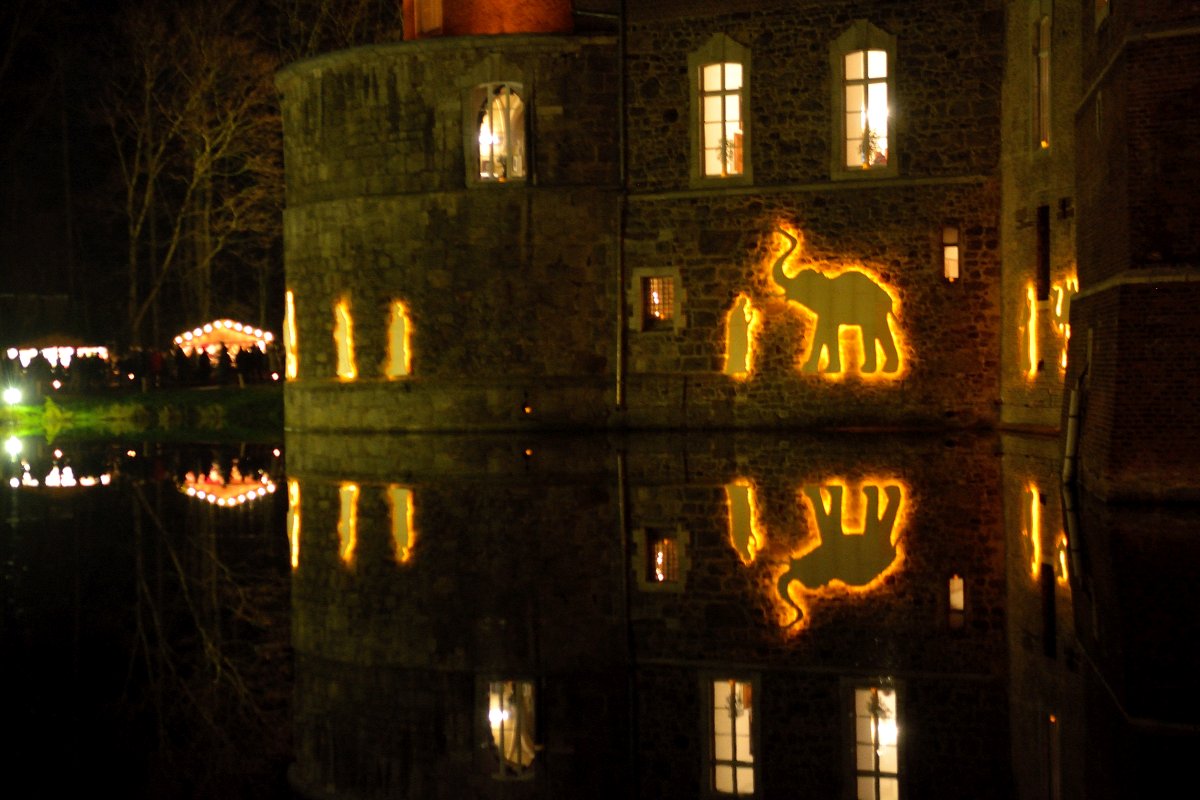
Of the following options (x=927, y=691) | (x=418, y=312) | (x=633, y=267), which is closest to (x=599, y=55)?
(x=633, y=267)

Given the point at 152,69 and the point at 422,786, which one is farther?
the point at 152,69

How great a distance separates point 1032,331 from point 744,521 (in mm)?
10073

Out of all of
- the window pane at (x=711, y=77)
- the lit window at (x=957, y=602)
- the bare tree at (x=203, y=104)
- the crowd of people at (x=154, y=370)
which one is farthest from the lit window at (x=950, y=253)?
the crowd of people at (x=154, y=370)

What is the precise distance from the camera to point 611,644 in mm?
8367

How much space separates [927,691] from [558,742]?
5.30 ft

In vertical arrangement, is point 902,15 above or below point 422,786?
above

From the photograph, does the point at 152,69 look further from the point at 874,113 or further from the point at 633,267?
the point at 874,113

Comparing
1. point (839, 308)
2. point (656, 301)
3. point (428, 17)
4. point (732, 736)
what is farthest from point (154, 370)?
point (732, 736)

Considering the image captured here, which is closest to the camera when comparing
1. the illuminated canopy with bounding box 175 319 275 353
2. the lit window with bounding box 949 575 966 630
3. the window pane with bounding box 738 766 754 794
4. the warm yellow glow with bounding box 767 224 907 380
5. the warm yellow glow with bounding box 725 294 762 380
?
the window pane with bounding box 738 766 754 794

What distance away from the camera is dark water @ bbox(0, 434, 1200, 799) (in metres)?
6.02

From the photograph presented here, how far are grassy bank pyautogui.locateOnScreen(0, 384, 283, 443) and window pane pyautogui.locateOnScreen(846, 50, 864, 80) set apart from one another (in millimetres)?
14760

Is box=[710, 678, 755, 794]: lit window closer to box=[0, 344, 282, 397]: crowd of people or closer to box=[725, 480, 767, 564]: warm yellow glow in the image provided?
box=[725, 480, 767, 564]: warm yellow glow

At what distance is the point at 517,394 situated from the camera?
82.7ft

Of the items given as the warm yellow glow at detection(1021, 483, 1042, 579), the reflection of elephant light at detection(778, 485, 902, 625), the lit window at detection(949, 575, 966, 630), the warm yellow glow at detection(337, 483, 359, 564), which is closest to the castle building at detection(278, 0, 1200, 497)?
the warm yellow glow at detection(1021, 483, 1042, 579)
